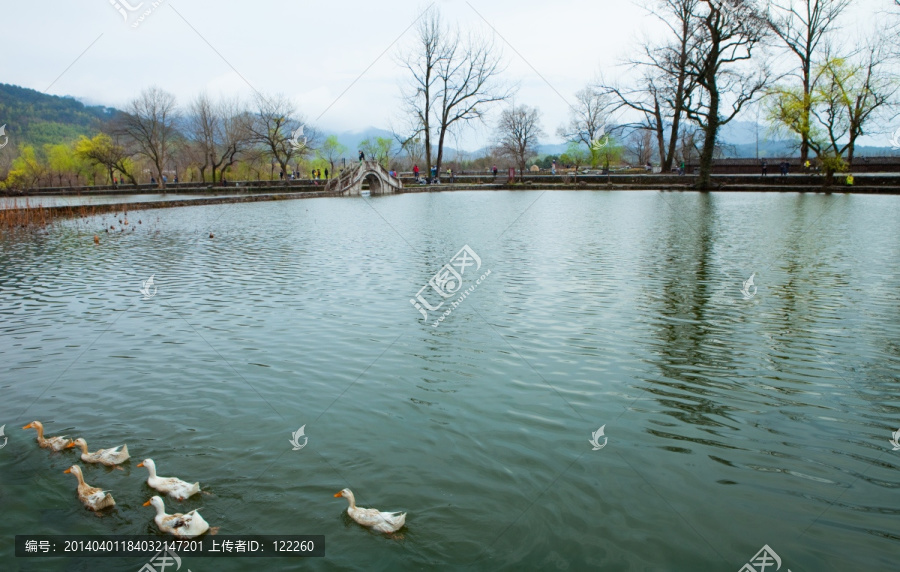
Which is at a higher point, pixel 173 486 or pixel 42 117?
pixel 42 117

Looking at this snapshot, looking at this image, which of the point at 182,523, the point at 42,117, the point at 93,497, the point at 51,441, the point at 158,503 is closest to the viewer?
the point at 182,523

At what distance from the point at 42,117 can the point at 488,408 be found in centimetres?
18524

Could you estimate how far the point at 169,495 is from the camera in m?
5.11

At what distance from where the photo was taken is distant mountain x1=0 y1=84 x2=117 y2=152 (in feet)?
426

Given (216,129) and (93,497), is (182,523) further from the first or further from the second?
(216,129)

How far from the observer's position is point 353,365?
27.1 ft

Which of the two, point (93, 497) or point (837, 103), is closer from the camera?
Result: point (93, 497)

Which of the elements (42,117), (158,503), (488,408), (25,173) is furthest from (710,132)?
(42,117)

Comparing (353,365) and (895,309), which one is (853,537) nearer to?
(353,365)

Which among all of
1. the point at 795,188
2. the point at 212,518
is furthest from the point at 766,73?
the point at 212,518

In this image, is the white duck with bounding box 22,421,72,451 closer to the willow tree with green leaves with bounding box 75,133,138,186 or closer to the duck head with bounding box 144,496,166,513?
the duck head with bounding box 144,496,166,513

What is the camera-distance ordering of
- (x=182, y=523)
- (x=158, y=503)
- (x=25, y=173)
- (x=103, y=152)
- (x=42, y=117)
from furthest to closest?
(x=42, y=117), (x=25, y=173), (x=103, y=152), (x=158, y=503), (x=182, y=523)

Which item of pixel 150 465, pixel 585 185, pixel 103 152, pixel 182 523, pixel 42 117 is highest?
pixel 42 117

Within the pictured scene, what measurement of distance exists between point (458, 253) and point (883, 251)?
39.4ft
